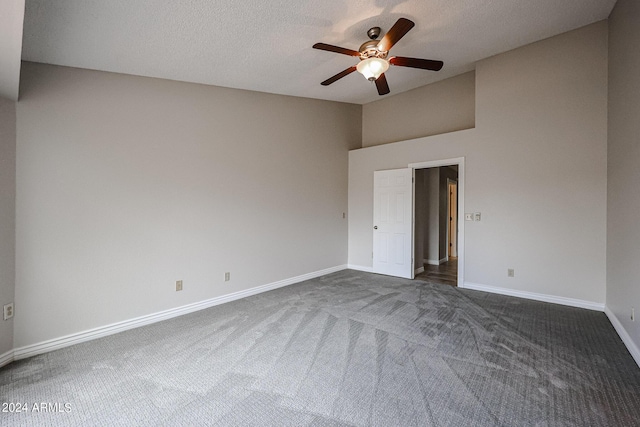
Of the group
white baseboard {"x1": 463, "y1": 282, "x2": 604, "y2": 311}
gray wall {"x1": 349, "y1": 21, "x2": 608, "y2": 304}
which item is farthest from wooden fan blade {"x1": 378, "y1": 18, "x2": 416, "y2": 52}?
white baseboard {"x1": 463, "y1": 282, "x2": 604, "y2": 311}

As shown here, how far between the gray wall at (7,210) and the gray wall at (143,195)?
47 mm

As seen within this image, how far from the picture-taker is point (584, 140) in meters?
3.40

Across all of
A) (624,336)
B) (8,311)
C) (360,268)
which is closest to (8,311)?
(8,311)

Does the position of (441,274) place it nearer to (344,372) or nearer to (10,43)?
(344,372)

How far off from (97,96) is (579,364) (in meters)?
4.92

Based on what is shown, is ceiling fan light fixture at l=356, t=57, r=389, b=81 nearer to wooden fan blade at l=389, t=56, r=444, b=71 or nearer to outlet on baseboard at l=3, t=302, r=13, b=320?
wooden fan blade at l=389, t=56, r=444, b=71

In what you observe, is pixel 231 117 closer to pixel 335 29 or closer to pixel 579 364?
pixel 335 29

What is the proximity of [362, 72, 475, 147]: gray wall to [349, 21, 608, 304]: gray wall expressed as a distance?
0.51m

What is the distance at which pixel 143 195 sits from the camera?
3.05 meters

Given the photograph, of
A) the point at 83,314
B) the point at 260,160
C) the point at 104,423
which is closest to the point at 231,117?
the point at 260,160

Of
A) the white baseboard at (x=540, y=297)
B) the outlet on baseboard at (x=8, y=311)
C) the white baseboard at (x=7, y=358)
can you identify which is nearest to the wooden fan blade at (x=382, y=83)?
the white baseboard at (x=540, y=297)

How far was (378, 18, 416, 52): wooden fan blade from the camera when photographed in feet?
7.06

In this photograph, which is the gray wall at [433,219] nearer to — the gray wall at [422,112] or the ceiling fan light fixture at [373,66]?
Result: the gray wall at [422,112]

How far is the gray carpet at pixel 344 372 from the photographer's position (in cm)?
171
